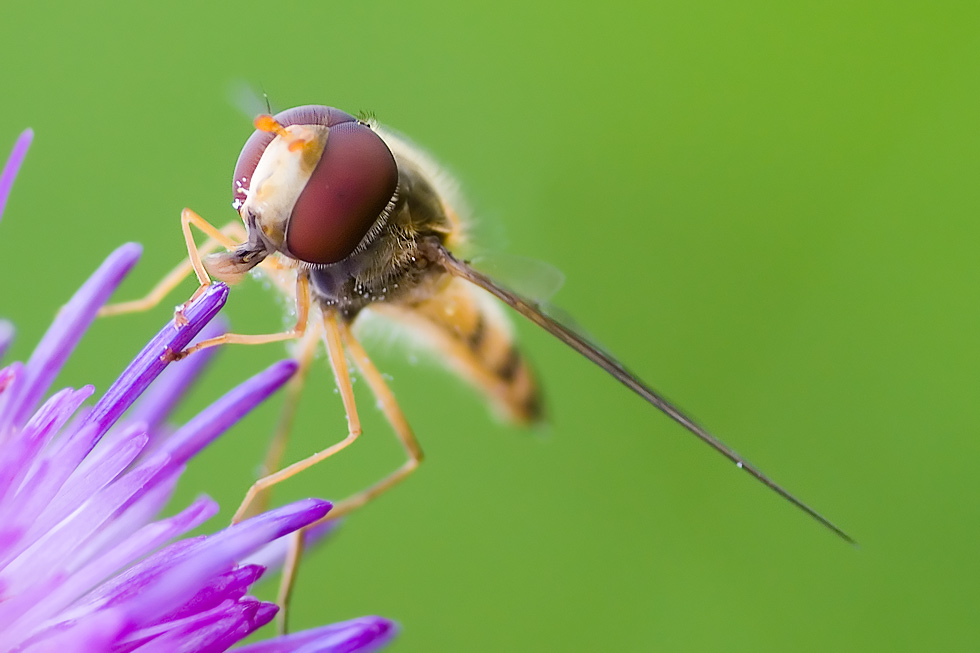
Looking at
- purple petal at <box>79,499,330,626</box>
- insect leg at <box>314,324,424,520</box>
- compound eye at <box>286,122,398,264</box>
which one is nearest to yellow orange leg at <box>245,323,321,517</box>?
insect leg at <box>314,324,424,520</box>

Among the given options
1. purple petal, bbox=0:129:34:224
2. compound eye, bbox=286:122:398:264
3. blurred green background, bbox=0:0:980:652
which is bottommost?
blurred green background, bbox=0:0:980:652

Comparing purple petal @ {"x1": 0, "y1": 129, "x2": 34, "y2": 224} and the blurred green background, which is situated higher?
purple petal @ {"x1": 0, "y1": 129, "x2": 34, "y2": 224}

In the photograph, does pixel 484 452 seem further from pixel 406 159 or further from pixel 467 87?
pixel 406 159

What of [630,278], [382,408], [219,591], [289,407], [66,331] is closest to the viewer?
[219,591]

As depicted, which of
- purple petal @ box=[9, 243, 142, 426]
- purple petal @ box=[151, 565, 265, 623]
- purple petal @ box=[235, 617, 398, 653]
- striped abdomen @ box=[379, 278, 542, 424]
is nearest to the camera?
purple petal @ box=[151, 565, 265, 623]

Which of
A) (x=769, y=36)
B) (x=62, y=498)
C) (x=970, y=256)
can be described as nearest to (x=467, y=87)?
(x=769, y=36)

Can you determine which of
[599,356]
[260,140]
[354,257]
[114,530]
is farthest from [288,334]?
[599,356]

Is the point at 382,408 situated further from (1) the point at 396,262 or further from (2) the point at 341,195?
(2) the point at 341,195

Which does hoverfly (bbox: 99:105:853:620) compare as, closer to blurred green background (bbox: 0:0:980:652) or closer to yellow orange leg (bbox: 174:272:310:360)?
yellow orange leg (bbox: 174:272:310:360)
